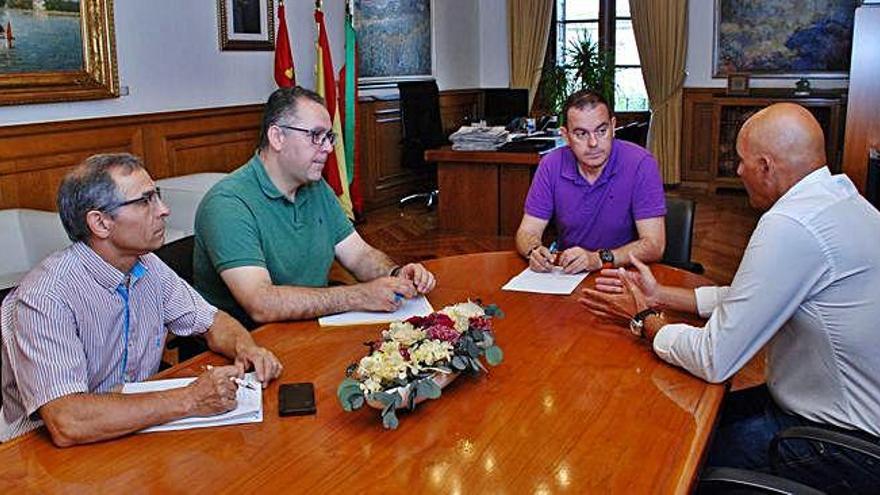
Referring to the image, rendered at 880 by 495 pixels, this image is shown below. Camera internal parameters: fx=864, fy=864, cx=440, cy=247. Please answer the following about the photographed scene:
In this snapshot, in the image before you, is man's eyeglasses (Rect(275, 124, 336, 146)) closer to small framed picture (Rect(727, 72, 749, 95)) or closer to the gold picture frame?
the gold picture frame

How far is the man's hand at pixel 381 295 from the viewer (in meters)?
2.18

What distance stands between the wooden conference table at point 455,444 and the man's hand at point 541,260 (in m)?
0.72

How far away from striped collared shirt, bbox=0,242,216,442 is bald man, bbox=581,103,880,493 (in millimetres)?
1099

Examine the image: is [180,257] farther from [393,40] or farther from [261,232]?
[393,40]

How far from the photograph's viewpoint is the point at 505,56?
9.17m

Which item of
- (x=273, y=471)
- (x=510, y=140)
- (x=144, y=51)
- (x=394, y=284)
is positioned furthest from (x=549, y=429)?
(x=510, y=140)

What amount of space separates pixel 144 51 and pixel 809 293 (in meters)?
4.32

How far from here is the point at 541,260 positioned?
2619 millimetres

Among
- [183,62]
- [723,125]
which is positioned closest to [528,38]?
[723,125]

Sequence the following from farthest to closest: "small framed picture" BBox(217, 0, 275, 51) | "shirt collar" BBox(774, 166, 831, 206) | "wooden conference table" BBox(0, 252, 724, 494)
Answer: "small framed picture" BBox(217, 0, 275, 51) < "shirt collar" BBox(774, 166, 831, 206) < "wooden conference table" BBox(0, 252, 724, 494)

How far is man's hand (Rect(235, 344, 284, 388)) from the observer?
175 centimetres

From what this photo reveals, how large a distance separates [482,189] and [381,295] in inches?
157

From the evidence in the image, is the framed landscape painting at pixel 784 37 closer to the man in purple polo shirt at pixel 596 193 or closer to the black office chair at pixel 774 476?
the man in purple polo shirt at pixel 596 193

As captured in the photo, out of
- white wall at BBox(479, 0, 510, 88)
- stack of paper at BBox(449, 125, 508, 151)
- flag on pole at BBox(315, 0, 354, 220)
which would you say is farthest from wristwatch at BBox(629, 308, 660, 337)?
white wall at BBox(479, 0, 510, 88)
